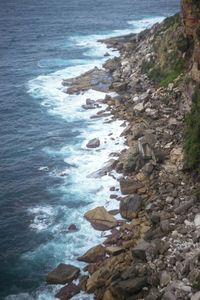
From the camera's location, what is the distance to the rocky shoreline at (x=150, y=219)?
71.9ft

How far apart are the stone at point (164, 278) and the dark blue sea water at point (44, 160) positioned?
695 cm

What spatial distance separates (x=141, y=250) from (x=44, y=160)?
2282cm

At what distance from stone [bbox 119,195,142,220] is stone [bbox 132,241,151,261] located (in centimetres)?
552

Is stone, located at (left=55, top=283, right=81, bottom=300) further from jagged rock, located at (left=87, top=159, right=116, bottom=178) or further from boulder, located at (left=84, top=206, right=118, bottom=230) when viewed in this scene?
jagged rock, located at (left=87, top=159, right=116, bottom=178)

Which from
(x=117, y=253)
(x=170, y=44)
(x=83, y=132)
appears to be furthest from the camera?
(x=170, y=44)

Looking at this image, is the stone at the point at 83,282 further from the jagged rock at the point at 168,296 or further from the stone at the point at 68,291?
the jagged rock at the point at 168,296

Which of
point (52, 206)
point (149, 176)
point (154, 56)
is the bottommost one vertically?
point (52, 206)

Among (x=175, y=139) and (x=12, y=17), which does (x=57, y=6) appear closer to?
(x=12, y=17)

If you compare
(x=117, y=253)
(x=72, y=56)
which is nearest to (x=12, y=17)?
(x=72, y=56)

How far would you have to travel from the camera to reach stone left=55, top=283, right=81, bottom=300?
81.3ft

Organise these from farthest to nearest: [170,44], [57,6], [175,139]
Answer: [57,6] → [170,44] → [175,139]

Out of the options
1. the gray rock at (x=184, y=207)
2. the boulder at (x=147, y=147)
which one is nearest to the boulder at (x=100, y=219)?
the gray rock at (x=184, y=207)

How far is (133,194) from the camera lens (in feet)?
109

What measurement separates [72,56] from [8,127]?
4246 centimetres
